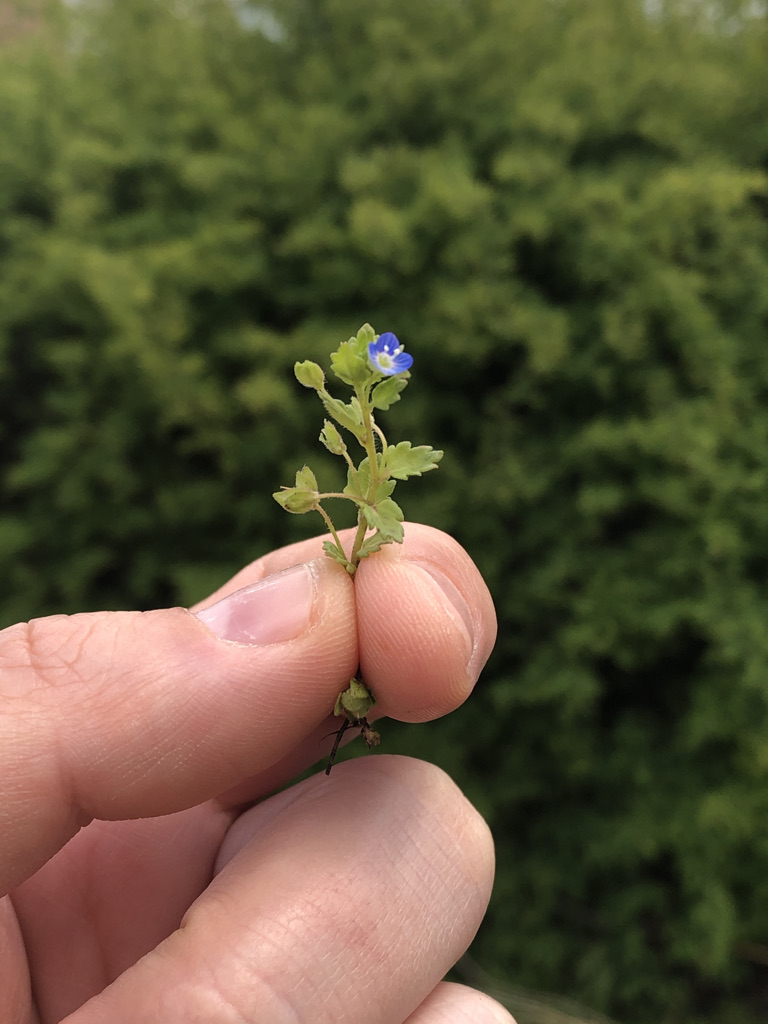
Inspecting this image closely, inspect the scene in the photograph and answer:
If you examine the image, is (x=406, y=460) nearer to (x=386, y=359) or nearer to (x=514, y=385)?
(x=386, y=359)

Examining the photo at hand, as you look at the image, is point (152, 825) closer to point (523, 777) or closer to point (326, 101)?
point (523, 777)

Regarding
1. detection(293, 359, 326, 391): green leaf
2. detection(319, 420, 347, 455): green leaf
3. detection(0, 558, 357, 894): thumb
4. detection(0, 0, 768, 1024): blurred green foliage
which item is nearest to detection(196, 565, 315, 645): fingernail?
detection(0, 558, 357, 894): thumb

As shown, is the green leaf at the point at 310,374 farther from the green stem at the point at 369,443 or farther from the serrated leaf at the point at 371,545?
the serrated leaf at the point at 371,545

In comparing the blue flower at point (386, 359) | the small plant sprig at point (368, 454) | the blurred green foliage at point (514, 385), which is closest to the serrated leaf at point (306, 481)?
the small plant sprig at point (368, 454)

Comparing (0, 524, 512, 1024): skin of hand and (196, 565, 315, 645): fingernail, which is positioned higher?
(196, 565, 315, 645): fingernail

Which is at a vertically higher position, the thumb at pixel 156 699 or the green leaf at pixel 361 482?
the green leaf at pixel 361 482

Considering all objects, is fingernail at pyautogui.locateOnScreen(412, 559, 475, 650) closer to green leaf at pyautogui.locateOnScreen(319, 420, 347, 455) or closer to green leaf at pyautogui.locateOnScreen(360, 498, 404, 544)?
green leaf at pyautogui.locateOnScreen(360, 498, 404, 544)

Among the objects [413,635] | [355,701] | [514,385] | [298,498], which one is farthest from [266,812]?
[514,385]

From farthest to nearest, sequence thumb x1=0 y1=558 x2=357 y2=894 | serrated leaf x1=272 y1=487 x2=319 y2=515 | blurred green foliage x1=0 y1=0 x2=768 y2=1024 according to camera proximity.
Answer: blurred green foliage x1=0 y1=0 x2=768 y2=1024 < serrated leaf x1=272 y1=487 x2=319 y2=515 < thumb x1=0 y1=558 x2=357 y2=894
